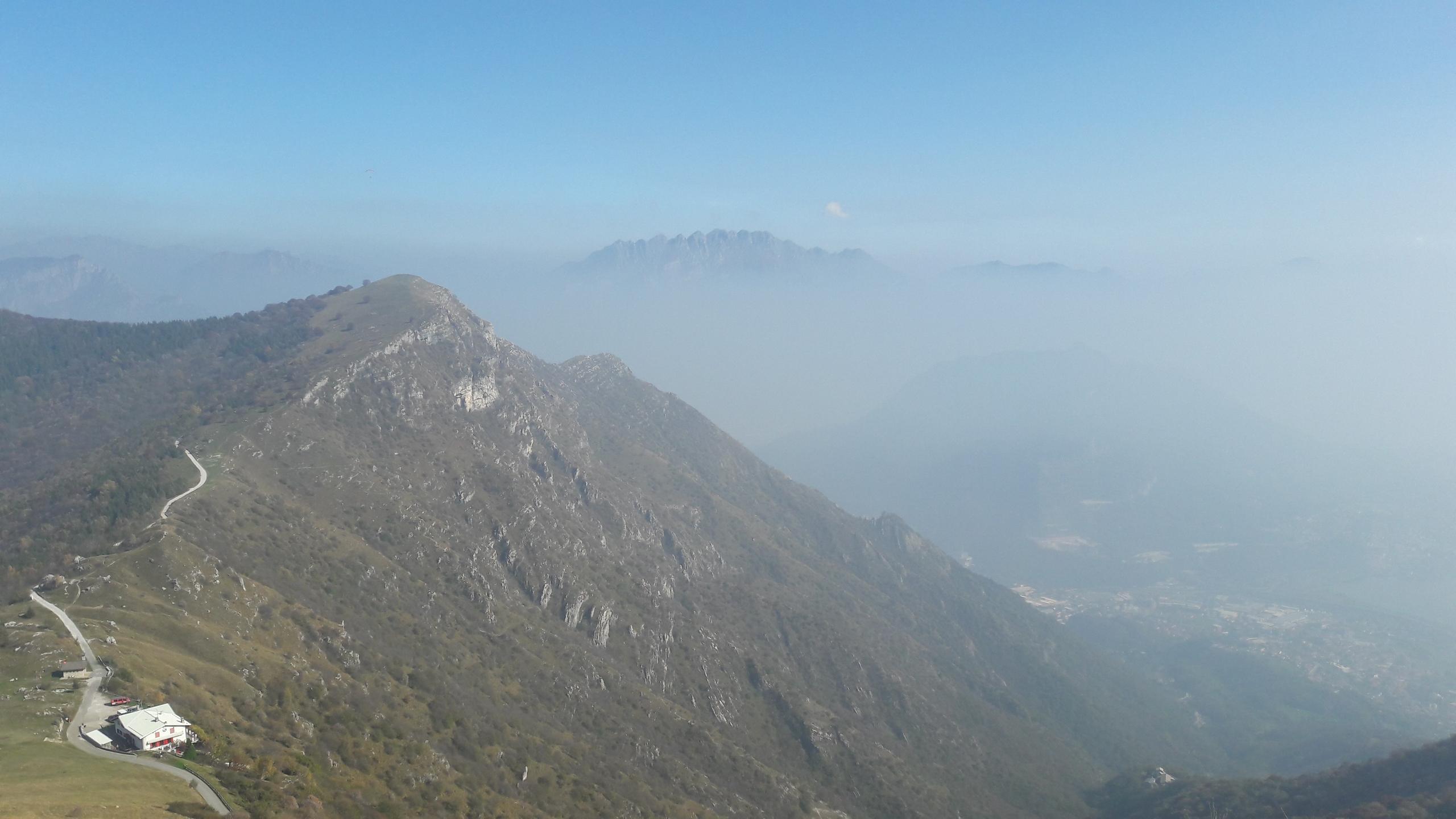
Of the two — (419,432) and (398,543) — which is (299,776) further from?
(419,432)

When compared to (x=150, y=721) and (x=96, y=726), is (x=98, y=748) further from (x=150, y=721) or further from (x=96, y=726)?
(x=150, y=721)

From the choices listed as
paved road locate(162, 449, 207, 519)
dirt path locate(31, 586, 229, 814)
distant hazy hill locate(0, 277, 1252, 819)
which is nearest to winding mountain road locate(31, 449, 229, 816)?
dirt path locate(31, 586, 229, 814)

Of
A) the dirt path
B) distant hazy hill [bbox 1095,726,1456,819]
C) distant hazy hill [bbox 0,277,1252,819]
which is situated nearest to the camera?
the dirt path

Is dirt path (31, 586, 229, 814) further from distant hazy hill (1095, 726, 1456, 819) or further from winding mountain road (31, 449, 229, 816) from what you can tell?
distant hazy hill (1095, 726, 1456, 819)

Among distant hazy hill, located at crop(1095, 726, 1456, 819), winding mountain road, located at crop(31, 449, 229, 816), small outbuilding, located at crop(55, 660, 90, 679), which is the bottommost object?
distant hazy hill, located at crop(1095, 726, 1456, 819)

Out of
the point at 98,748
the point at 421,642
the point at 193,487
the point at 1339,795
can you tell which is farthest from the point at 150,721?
the point at 1339,795
